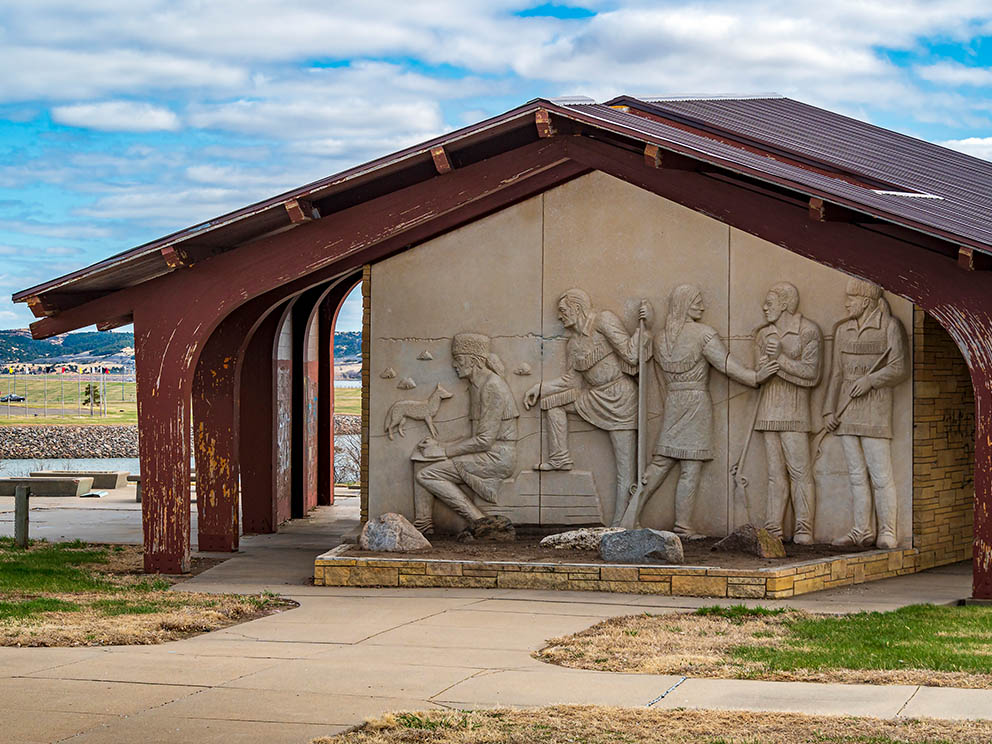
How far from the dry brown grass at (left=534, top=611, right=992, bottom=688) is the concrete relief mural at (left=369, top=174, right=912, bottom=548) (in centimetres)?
339

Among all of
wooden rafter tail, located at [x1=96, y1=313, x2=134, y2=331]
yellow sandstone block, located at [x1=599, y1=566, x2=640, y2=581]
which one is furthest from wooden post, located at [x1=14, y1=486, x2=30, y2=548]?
yellow sandstone block, located at [x1=599, y1=566, x2=640, y2=581]

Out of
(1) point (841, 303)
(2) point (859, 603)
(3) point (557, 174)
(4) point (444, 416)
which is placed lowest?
(2) point (859, 603)

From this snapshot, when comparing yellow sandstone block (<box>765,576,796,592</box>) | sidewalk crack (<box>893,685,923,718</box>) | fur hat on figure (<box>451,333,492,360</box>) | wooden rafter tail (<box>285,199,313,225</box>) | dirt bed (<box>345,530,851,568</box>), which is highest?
wooden rafter tail (<box>285,199,313,225</box>)

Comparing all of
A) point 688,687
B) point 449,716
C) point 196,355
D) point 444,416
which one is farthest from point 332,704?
point 444,416

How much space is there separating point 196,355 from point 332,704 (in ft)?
22.0

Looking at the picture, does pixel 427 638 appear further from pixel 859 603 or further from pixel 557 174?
pixel 557 174

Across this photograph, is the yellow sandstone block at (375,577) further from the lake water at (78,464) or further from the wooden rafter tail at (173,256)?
the lake water at (78,464)

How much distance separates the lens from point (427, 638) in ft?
33.3

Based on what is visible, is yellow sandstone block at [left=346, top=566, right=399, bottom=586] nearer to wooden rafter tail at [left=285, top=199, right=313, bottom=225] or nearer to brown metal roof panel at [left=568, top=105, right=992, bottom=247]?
wooden rafter tail at [left=285, top=199, right=313, bottom=225]

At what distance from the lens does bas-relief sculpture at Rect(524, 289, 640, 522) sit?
1483 cm

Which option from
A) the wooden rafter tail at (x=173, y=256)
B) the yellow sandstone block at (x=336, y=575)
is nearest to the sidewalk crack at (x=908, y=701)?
the yellow sandstone block at (x=336, y=575)

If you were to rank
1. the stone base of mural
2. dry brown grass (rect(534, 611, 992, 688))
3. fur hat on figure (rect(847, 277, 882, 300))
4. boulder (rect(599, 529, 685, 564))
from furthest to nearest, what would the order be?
fur hat on figure (rect(847, 277, 882, 300)), boulder (rect(599, 529, 685, 564)), the stone base of mural, dry brown grass (rect(534, 611, 992, 688))

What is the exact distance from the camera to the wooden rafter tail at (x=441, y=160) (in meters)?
13.2

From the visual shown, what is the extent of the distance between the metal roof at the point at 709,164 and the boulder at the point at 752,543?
11.2ft
